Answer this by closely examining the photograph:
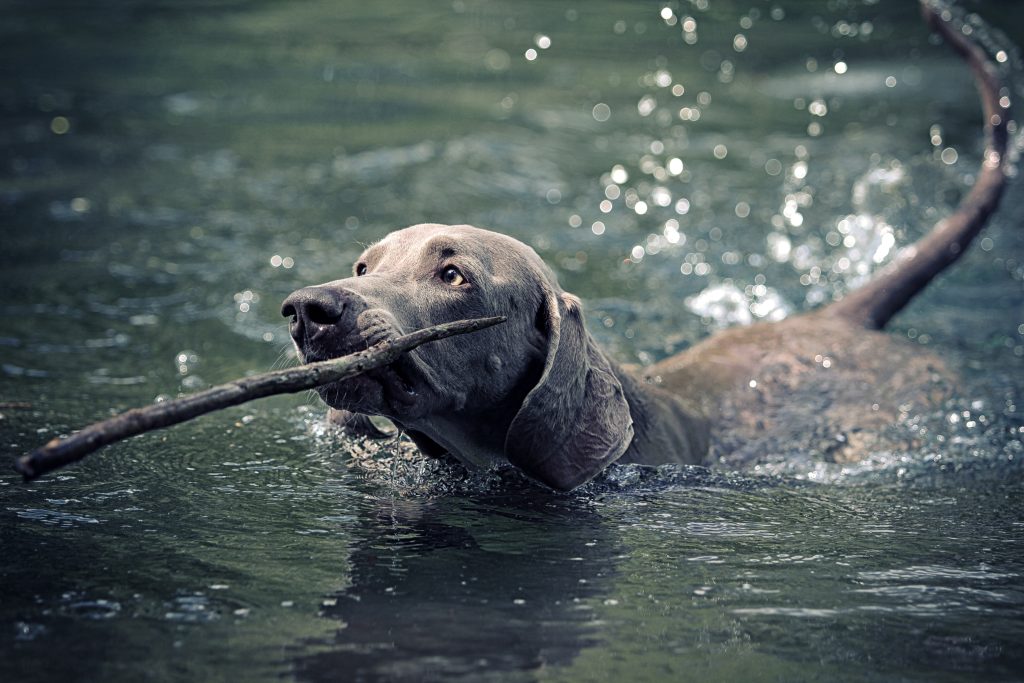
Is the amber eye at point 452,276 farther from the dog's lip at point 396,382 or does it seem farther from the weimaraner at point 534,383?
the dog's lip at point 396,382

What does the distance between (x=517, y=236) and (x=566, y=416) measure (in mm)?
4019

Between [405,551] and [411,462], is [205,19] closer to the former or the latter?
[411,462]

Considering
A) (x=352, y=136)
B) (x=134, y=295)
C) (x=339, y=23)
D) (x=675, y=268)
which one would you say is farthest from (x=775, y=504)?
(x=339, y=23)

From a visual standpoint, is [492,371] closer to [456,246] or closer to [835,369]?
[456,246]

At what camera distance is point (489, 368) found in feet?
13.2

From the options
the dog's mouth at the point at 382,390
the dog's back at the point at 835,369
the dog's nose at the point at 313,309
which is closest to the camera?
the dog's nose at the point at 313,309

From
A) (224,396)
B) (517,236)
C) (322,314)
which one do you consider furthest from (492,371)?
(517,236)

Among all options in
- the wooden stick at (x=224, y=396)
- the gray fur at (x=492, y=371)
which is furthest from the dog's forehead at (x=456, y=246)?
the wooden stick at (x=224, y=396)

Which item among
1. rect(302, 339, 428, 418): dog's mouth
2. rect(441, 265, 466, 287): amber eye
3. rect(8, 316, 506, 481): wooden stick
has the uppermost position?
rect(441, 265, 466, 287): amber eye

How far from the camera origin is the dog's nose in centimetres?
345

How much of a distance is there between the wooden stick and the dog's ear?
317 mm

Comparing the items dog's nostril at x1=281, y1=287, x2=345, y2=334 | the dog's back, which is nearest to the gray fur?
dog's nostril at x1=281, y1=287, x2=345, y2=334

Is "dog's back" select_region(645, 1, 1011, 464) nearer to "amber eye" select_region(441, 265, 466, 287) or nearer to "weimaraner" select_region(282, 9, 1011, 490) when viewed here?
"weimaraner" select_region(282, 9, 1011, 490)

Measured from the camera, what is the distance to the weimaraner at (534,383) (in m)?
3.72
